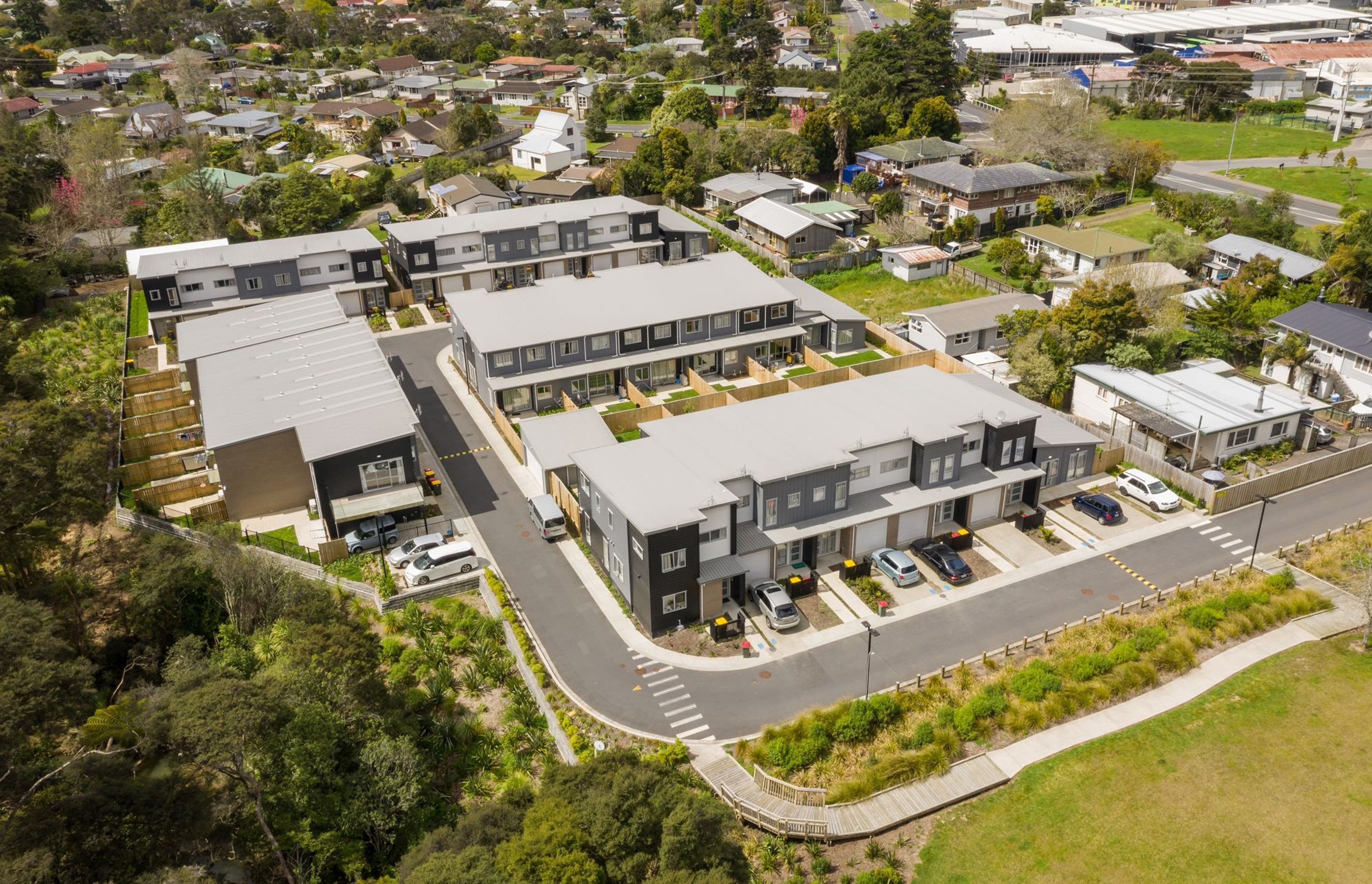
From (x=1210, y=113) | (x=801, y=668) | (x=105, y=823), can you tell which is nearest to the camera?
(x=105, y=823)

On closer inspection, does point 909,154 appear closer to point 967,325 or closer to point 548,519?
point 967,325

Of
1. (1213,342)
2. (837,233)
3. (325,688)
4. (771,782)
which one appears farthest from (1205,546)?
(837,233)

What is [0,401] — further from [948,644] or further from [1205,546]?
[1205,546]

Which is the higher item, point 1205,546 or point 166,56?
point 166,56

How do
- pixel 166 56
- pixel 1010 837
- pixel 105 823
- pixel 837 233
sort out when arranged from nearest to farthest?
pixel 105 823 → pixel 1010 837 → pixel 837 233 → pixel 166 56

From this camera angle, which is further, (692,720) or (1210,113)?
(1210,113)

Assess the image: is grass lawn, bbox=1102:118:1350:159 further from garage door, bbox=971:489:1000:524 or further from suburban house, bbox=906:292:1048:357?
garage door, bbox=971:489:1000:524

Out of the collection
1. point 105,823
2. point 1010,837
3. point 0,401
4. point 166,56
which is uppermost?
point 166,56

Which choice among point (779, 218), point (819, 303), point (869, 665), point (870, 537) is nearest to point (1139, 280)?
point (819, 303)
